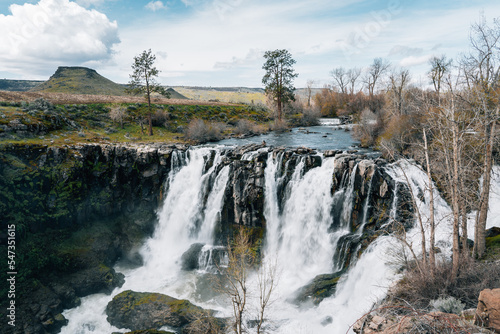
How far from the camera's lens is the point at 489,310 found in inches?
254

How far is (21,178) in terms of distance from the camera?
66.8 ft

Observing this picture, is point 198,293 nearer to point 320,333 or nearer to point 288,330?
point 288,330

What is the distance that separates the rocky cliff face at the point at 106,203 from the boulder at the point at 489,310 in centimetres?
979

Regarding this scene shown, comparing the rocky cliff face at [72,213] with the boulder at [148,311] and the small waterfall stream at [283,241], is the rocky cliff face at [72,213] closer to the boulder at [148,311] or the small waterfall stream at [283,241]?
the small waterfall stream at [283,241]

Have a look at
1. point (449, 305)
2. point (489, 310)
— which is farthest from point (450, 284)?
point (489, 310)

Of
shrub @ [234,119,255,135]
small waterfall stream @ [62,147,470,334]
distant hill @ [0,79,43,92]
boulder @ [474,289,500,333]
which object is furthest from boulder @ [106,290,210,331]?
distant hill @ [0,79,43,92]

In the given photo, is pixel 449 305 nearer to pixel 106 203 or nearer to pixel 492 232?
pixel 492 232

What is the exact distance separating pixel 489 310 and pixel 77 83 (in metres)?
138

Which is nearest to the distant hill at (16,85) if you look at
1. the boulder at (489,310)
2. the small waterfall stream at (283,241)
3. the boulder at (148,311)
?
the small waterfall stream at (283,241)

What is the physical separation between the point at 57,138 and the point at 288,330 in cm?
2594

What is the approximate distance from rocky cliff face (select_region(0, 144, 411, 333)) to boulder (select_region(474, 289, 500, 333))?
9.79m

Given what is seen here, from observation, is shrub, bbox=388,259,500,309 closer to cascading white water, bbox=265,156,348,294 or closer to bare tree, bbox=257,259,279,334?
bare tree, bbox=257,259,279,334

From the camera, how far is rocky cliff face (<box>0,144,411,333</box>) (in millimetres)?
17609

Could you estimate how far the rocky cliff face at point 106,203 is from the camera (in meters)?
17.6
